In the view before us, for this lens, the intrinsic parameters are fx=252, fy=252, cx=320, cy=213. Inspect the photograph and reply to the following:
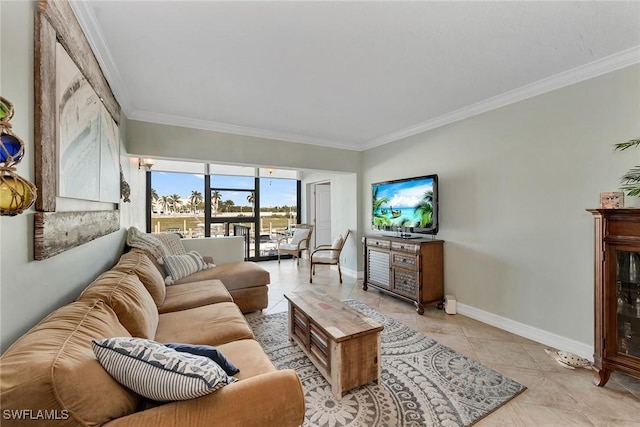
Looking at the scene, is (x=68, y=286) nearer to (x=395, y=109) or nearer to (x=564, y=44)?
(x=395, y=109)

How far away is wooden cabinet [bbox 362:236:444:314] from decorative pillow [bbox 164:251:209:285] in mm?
2492

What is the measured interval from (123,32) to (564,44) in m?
3.08

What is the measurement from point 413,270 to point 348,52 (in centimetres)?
252

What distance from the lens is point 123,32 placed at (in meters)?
1.68

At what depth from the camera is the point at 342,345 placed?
5.50 feet

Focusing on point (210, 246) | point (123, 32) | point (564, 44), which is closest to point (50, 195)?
point (123, 32)

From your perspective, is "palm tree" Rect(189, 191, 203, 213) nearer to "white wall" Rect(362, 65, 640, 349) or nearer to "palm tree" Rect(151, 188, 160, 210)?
"palm tree" Rect(151, 188, 160, 210)

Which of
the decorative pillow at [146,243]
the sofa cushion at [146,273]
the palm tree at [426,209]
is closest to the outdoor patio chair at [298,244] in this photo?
the palm tree at [426,209]

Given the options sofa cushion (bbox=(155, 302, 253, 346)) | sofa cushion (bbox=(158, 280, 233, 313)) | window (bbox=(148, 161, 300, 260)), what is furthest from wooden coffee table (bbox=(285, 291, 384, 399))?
window (bbox=(148, 161, 300, 260))

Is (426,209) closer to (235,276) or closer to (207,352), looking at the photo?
(235,276)

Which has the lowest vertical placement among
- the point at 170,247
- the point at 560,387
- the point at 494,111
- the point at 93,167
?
the point at 560,387

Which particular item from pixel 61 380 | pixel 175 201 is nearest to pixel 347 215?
pixel 175 201

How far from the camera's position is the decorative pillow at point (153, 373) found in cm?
88

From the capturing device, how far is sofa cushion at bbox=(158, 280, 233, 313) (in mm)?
2189
